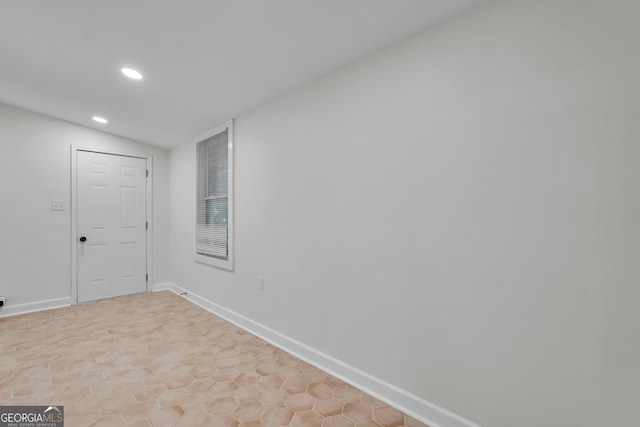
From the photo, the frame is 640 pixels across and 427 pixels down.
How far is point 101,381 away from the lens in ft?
6.91

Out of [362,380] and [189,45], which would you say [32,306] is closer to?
[189,45]

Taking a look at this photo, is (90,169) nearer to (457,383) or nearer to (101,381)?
(101,381)

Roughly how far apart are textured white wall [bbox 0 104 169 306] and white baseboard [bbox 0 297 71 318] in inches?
1.9

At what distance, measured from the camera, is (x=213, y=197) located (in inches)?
147

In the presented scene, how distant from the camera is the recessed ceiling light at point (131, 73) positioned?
98.0 inches

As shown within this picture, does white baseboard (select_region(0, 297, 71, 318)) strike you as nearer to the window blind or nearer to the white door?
the white door

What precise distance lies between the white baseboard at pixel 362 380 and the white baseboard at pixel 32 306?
2491 mm

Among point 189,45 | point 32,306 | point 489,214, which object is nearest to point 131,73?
point 189,45

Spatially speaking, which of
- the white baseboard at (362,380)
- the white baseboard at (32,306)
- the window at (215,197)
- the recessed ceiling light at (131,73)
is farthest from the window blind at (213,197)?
the white baseboard at (32,306)

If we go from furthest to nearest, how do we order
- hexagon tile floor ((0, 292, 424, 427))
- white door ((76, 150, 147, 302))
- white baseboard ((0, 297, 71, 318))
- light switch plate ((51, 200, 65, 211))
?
white door ((76, 150, 147, 302)), light switch plate ((51, 200, 65, 211)), white baseboard ((0, 297, 71, 318)), hexagon tile floor ((0, 292, 424, 427))

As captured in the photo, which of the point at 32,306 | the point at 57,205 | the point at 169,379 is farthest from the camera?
the point at 57,205

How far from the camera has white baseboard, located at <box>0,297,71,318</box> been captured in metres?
3.51

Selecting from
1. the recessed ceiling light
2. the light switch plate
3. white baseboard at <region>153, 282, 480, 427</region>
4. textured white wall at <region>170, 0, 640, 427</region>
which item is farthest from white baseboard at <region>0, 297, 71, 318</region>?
textured white wall at <region>170, 0, 640, 427</region>

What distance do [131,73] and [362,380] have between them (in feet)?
10.5
